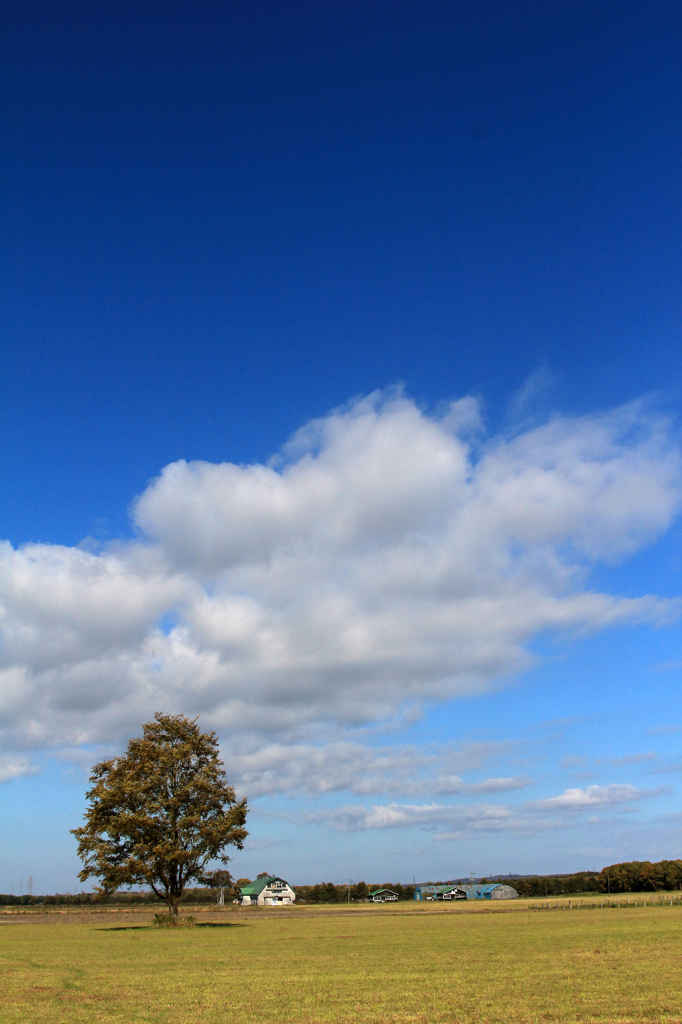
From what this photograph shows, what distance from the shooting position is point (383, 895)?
16762cm

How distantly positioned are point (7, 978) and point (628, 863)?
5902 inches

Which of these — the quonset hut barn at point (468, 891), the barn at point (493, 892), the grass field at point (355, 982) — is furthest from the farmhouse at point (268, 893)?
the grass field at point (355, 982)

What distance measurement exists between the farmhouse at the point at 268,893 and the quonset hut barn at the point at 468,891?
31144 mm

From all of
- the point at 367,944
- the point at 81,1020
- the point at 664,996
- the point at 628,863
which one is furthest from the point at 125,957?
the point at 628,863

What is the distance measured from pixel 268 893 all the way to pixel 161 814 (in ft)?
403

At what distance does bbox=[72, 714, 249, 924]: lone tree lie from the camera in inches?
2016

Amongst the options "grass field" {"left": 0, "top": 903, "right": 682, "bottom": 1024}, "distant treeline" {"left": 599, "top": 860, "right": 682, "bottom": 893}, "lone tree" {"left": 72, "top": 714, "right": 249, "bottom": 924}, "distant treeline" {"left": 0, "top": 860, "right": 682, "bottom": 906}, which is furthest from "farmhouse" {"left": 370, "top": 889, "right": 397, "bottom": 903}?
"grass field" {"left": 0, "top": 903, "right": 682, "bottom": 1024}

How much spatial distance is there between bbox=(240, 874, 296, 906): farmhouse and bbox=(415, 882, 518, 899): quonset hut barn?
31144 millimetres

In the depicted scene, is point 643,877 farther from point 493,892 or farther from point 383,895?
point 383,895

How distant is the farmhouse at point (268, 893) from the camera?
158 meters

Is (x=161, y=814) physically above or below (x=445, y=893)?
above

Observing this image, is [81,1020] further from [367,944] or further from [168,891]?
[168,891]

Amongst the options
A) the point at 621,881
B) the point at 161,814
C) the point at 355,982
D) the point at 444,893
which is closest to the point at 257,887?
the point at 444,893

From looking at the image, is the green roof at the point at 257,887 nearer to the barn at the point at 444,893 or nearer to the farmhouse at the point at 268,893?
the farmhouse at the point at 268,893
